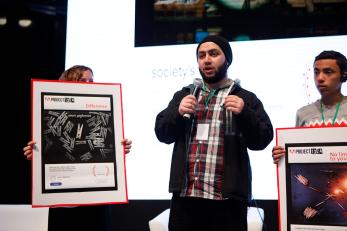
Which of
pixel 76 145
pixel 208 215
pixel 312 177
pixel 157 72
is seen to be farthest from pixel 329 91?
pixel 157 72

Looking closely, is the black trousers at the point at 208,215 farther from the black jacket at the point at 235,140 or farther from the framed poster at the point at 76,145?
the framed poster at the point at 76,145

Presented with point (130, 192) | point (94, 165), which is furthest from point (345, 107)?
point (130, 192)

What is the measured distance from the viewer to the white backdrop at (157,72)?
323 cm

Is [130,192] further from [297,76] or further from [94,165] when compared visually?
[297,76]

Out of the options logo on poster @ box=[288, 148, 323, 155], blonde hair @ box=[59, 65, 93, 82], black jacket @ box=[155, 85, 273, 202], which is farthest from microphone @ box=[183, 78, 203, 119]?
blonde hair @ box=[59, 65, 93, 82]

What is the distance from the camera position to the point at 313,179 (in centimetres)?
192

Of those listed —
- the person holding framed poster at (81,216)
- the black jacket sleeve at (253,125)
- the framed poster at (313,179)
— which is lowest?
the person holding framed poster at (81,216)

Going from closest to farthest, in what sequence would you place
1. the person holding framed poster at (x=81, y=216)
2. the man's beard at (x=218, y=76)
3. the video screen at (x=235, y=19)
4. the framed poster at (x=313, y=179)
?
the framed poster at (x=313, y=179) → the man's beard at (x=218, y=76) → the person holding framed poster at (x=81, y=216) → the video screen at (x=235, y=19)

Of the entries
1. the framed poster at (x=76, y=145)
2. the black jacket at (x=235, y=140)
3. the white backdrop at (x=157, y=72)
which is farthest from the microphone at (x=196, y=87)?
the white backdrop at (x=157, y=72)

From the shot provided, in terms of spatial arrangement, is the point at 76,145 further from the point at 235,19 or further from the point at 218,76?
the point at 235,19

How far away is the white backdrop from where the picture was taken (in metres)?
3.23

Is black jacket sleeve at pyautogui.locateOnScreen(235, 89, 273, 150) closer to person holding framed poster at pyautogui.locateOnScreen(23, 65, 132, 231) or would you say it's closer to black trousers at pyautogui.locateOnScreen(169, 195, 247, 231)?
black trousers at pyautogui.locateOnScreen(169, 195, 247, 231)

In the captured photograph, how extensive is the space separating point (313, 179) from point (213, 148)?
1.60ft

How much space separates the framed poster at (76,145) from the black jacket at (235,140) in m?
0.33
